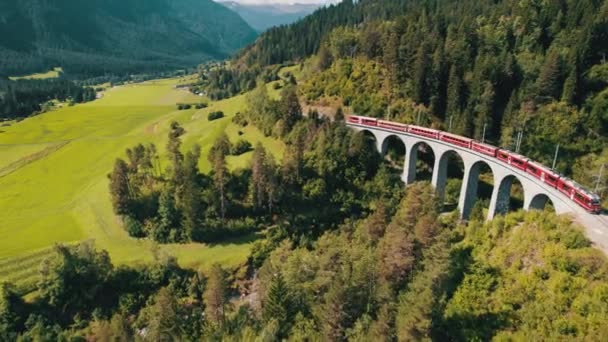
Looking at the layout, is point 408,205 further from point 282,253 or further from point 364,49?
point 364,49

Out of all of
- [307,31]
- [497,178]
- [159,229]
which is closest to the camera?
[497,178]

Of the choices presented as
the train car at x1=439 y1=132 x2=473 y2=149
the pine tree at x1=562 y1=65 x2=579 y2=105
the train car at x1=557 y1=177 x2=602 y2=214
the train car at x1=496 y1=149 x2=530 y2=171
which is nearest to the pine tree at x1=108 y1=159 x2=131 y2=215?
the train car at x1=439 y1=132 x2=473 y2=149

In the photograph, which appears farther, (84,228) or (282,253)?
(84,228)

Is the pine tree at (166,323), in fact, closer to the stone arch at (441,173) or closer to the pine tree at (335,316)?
the pine tree at (335,316)

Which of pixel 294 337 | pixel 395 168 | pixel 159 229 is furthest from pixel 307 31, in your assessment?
pixel 294 337

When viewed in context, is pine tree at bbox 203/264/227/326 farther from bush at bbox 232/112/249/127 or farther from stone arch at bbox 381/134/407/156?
bush at bbox 232/112/249/127

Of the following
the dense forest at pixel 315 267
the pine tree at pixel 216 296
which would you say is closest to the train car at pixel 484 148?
the dense forest at pixel 315 267
